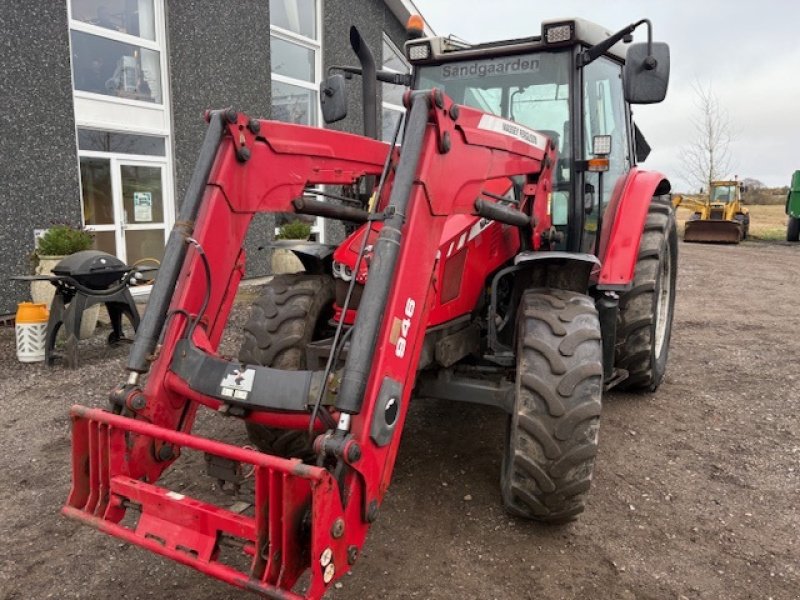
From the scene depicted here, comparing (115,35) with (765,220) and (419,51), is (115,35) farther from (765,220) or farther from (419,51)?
(765,220)

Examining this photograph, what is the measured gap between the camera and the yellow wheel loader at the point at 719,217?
21312 millimetres

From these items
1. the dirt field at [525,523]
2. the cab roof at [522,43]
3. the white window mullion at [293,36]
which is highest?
the white window mullion at [293,36]

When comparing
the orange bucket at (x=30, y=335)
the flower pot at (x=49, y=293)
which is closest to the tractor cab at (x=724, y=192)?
the flower pot at (x=49, y=293)

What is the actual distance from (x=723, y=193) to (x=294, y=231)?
1859 cm

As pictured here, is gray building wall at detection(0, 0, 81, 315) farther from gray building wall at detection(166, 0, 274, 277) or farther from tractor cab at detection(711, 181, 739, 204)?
tractor cab at detection(711, 181, 739, 204)

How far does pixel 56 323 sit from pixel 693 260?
14.5m

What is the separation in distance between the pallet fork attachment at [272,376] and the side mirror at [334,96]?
0.81m

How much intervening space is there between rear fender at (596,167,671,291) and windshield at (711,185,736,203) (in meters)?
21.2

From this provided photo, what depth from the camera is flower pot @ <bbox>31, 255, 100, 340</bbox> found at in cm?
692

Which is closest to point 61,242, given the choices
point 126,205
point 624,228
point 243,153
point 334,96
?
point 126,205

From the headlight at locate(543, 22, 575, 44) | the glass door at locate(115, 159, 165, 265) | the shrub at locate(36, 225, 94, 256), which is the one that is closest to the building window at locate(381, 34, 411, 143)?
the glass door at locate(115, 159, 165, 265)

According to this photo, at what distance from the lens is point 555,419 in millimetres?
2887

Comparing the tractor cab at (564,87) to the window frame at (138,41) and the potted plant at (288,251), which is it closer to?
the window frame at (138,41)

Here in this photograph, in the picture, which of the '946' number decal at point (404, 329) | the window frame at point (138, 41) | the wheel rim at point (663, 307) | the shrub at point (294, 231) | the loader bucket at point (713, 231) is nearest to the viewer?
the '946' number decal at point (404, 329)
